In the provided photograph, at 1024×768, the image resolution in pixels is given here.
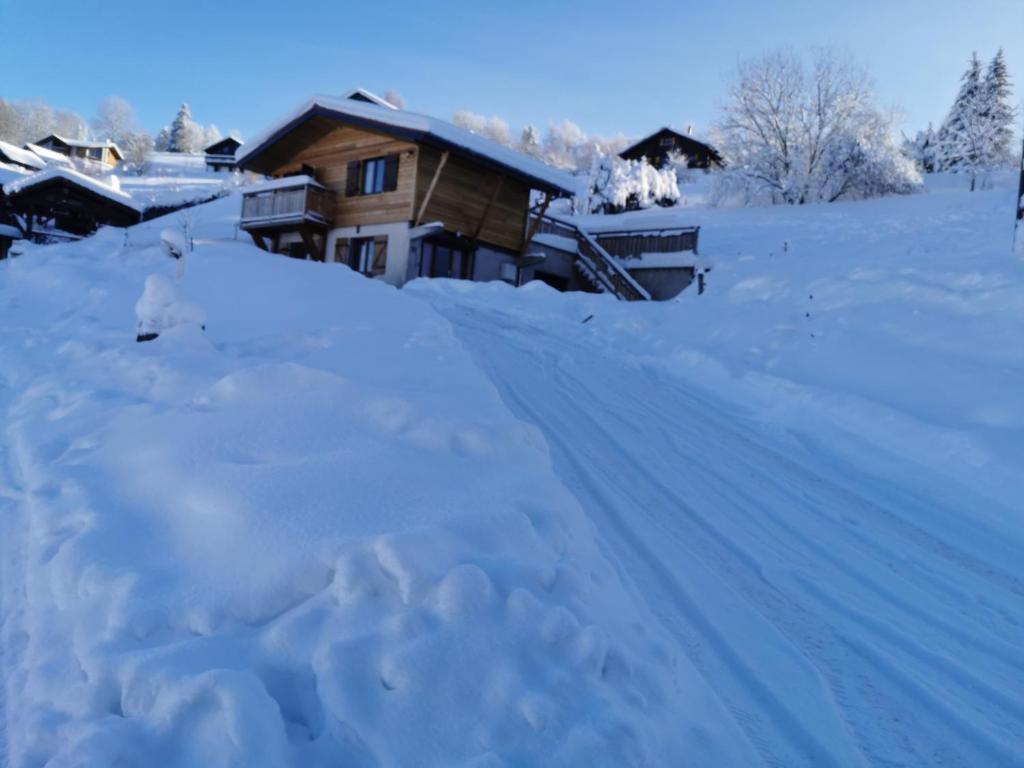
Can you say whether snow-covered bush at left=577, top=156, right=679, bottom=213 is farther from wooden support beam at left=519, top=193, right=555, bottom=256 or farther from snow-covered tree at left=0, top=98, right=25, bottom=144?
snow-covered tree at left=0, top=98, right=25, bottom=144

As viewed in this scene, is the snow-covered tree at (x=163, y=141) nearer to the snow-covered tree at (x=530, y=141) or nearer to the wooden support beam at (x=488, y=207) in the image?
the snow-covered tree at (x=530, y=141)

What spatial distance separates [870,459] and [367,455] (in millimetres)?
5442

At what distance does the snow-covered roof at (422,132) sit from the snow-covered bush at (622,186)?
20.9 metres

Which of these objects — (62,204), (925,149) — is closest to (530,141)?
(925,149)

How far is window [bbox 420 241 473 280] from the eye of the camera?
22141mm

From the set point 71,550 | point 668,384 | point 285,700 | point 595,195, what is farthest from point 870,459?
point 595,195

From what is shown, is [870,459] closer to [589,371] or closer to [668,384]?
[668,384]

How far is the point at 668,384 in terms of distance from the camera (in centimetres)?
956

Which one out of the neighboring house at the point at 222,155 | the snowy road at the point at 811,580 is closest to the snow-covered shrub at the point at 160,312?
the snowy road at the point at 811,580

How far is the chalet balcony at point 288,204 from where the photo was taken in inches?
906

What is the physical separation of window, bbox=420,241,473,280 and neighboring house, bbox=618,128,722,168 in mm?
42705

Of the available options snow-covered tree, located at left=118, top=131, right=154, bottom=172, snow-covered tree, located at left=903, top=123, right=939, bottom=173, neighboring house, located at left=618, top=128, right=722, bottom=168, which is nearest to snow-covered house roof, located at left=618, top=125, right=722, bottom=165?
neighboring house, located at left=618, top=128, right=722, bottom=168

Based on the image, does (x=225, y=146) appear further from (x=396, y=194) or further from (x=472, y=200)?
(x=472, y=200)

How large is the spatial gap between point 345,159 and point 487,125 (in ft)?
278
